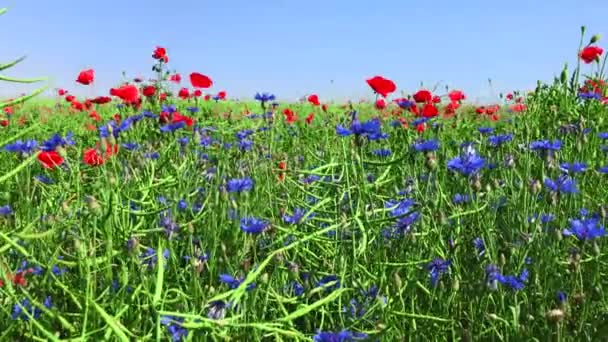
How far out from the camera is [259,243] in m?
2.21

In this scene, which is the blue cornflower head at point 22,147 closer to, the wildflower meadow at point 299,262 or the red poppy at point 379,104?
the wildflower meadow at point 299,262

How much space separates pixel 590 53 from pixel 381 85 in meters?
2.02

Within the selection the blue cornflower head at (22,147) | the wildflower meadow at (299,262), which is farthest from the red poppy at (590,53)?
the blue cornflower head at (22,147)

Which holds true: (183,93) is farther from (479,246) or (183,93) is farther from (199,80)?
(479,246)

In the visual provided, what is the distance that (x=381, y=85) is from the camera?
10.5ft

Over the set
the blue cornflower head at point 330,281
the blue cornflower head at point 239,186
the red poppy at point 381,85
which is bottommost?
the blue cornflower head at point 330,281

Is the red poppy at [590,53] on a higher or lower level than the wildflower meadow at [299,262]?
higher

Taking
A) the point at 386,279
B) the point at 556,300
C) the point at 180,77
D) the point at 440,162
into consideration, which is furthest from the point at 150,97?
the point at 556,300

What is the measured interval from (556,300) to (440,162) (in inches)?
57.5

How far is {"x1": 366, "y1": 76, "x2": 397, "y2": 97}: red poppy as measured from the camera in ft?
10.4

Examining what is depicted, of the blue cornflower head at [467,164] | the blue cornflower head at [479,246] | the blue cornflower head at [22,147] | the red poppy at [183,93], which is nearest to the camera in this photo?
the blue cornflower head at [467,164]

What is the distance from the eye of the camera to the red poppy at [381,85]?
318cm

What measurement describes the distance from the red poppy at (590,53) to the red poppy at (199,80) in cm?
248

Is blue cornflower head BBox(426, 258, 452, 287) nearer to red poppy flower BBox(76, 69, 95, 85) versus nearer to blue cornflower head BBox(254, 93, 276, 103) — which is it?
blue cornflower head BBox(254, 93, 276, 103)
